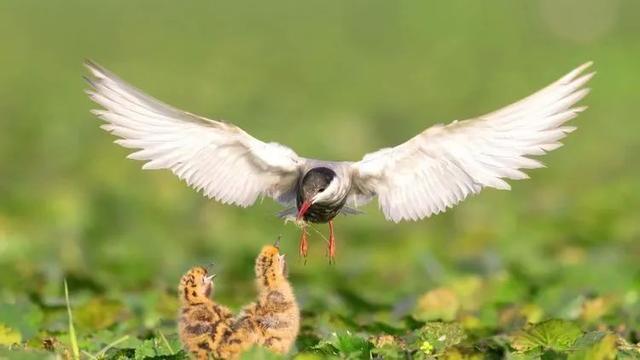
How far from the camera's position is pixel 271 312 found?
590 cm

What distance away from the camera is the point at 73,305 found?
7.68 meters

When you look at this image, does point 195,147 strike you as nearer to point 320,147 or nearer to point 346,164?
point 346,164

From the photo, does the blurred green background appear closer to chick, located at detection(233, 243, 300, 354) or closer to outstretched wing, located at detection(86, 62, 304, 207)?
A: outstretched wing, located at detection(86, 62, 304, 207)

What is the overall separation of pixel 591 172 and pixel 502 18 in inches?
313

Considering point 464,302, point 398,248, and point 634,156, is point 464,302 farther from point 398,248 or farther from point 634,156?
point 634,156

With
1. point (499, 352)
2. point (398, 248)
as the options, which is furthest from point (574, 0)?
point (499, 352)

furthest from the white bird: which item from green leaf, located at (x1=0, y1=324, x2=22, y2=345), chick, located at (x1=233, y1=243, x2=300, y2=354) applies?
green leaf, located at (x1=0, y1=324, x2=22, y2=345)

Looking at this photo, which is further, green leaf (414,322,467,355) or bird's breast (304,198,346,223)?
bird's breast (304,198,346,223)

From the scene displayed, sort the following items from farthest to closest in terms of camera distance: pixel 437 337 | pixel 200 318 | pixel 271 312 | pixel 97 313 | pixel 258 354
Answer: pixel 97 313, pixel 437 337, pixel 271 312, pixel 200 318, pixel 258 354

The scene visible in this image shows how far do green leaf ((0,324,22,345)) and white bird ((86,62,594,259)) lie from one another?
2.88 ft

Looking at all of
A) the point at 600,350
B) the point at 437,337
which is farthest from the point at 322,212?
the point at 600,350

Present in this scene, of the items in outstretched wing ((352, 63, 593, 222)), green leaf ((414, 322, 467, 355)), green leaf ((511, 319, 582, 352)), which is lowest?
green leaf ((414, 322, 467, 355))

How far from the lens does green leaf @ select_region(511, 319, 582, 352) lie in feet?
20.2

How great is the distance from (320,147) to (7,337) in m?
7.50
